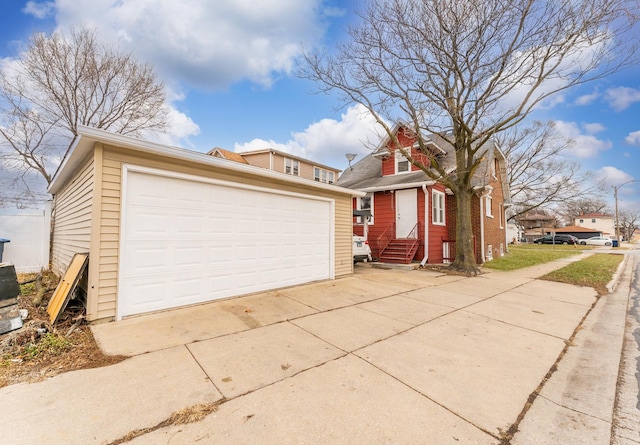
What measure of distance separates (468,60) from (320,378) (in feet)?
34.1

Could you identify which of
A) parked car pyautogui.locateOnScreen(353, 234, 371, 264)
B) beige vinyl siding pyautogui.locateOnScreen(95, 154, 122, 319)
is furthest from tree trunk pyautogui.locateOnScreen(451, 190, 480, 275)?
beige vinyl siding pyautogui.locateOnScreen(95, 154, 122, 319)

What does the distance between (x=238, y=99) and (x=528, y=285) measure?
13357mm

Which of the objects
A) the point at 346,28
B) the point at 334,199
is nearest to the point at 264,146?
the point at 346,28

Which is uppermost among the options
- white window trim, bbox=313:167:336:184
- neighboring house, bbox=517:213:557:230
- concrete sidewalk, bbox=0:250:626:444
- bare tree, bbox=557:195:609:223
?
white window trim, bbox=313:167:336:184

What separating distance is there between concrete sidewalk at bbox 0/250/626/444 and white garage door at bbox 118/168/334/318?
0.46 meters

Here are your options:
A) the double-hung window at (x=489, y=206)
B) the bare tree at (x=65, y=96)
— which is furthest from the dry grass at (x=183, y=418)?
the bare tree at (x=65, y=96)

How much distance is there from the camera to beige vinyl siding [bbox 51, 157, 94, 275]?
457 centimetres

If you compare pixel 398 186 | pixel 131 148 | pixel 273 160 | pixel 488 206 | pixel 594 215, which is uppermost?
pixel 273 160

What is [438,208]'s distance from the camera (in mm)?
12133

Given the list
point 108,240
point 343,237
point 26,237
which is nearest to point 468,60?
point 343,237

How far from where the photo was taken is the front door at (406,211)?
1171 centimetres

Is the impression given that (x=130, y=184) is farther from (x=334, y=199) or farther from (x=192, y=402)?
(x=334, y=199)

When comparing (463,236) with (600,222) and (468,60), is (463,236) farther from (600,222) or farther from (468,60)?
(600,222)

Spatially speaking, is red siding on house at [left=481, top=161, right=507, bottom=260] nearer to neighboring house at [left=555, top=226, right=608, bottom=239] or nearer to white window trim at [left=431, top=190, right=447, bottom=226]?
white window trim at [left=431, top=190, right=447, bottom=226]
